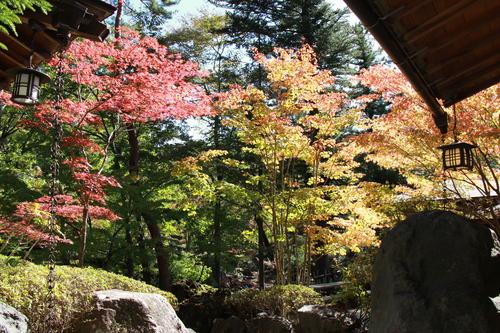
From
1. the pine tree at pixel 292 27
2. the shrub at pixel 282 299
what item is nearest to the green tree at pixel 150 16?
the pine tree at pixel 292 27

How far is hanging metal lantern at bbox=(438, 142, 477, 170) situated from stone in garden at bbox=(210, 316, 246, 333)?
4394mm

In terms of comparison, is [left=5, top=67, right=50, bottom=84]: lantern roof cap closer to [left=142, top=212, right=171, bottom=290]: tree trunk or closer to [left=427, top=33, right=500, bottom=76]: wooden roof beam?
[left=427, top=33, right=500, bottom=76]: wooden roof beam

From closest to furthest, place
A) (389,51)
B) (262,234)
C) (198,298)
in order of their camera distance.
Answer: (389,51) < (198,298) < (262,234)

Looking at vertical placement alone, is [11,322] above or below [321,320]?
above

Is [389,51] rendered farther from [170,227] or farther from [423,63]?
[170,227]

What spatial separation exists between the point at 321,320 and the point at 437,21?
4.10 m

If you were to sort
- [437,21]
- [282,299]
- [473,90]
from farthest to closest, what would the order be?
[282,299] → [473,90] → [437,21]

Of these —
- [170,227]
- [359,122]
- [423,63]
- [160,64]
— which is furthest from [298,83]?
[170,227]

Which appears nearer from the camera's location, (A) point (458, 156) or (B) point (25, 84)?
(B) point (25, 84)

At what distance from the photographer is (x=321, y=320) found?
5.44 m

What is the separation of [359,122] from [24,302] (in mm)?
6233

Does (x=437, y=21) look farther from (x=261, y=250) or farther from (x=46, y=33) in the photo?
(x=261, y=250)

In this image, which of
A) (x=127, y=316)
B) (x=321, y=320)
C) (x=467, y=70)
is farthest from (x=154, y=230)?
(x=467, y=70)

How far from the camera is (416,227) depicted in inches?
159
